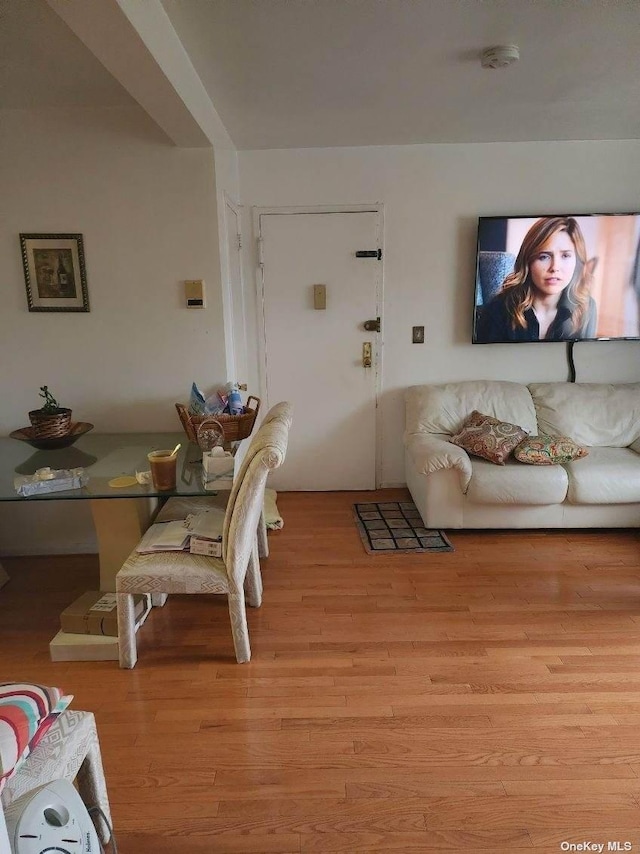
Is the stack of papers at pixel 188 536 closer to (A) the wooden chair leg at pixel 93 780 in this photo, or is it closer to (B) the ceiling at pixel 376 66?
(A) the wooden chair leg at pixel 93 780

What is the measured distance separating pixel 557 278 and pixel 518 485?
148 cm

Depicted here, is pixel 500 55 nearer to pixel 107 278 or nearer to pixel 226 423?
pixel 226 423

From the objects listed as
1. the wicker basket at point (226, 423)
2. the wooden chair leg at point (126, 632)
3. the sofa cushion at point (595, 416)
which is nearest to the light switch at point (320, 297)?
the wicker basket at point (226, 423)

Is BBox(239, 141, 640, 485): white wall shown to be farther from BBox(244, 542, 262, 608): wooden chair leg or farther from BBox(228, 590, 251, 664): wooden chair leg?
BBox(228, 590, 251, 664): wooden chair leg

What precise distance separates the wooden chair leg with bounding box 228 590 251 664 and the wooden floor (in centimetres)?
5

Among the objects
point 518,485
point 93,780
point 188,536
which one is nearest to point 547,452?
point 518,485

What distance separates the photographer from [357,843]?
1.34 metres

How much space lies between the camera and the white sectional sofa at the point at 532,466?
288 centimetres

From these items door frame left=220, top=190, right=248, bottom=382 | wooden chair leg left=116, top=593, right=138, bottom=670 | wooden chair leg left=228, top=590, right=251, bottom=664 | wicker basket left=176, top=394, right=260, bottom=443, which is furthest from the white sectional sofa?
wooden chair leg left=116, top=593, right=138, bottom=670

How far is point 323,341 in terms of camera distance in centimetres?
354

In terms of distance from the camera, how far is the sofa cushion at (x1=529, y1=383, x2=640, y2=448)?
330cm

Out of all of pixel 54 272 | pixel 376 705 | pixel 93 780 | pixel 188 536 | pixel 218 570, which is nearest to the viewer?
pixel 93 780

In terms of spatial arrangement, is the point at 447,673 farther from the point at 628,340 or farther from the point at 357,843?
the point at 628,340

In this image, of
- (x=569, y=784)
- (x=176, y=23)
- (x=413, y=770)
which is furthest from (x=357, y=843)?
(x=176, y=23)
